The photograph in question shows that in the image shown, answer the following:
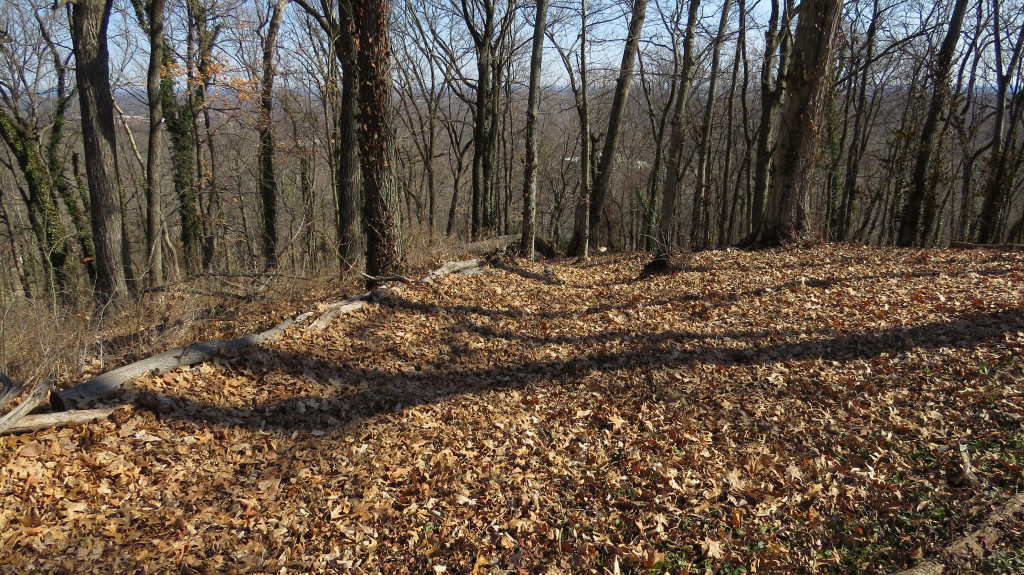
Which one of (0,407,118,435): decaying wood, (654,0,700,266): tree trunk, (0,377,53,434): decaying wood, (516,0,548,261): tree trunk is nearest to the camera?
(0,377,53,434): decaying wood

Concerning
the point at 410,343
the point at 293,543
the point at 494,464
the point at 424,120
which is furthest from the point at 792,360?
the point at 424,120

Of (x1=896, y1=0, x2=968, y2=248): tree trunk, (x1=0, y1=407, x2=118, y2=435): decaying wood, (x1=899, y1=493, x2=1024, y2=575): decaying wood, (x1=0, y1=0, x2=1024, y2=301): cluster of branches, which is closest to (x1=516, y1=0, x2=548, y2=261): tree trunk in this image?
(x1=0, y1=0, x2=1024, y2=301): cluster of branches

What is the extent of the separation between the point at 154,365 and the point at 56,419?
868 millimetres

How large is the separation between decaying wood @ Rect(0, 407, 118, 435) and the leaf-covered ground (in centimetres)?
8

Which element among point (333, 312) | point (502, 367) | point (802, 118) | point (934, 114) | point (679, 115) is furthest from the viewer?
point (934, 114)

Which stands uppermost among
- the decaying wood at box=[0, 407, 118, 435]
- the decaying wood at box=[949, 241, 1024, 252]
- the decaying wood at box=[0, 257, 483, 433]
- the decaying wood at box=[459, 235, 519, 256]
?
the decaying wood at box=[949, 241, 1024, 252]

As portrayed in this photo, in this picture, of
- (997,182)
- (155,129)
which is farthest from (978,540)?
(997,182)

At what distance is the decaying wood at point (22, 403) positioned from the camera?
3168mm

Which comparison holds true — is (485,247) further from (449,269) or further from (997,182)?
(997,182)

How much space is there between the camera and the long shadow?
14.5 feet

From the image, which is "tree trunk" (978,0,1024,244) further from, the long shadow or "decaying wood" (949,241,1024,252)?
the long shadow

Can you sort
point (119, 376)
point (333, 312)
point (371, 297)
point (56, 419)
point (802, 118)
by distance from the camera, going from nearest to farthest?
point (56, 419) < point (119, 376) < point (333, 312) < point (371, 297) < point (802, 118)

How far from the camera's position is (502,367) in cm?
563

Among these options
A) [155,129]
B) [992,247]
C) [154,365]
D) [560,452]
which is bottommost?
[560,452]
